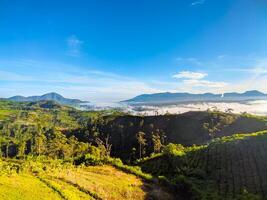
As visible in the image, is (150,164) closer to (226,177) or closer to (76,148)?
(226,177)

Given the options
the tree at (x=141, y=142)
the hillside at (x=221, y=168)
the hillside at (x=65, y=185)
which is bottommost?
the tree at (x=141, y=142)

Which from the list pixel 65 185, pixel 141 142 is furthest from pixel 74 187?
pixel 141 142

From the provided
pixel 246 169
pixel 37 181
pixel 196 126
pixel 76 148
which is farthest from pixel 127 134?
pixel 37 181

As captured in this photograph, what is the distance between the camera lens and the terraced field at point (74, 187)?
23281 mm

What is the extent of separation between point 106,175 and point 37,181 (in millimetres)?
14206

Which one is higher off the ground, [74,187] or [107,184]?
[74,187]

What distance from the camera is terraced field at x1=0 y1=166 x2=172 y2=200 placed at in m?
23.3

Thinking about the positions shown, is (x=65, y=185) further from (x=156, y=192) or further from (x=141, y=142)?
(x=141, y=142)

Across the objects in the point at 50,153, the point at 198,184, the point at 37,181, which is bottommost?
the point at 50,153

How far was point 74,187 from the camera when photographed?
96.9 feet

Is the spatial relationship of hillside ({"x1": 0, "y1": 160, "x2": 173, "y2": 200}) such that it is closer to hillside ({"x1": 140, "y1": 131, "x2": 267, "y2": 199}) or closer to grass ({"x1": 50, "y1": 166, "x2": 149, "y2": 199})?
grass ({"x1": 50, "y1": 166, "x2": 149, "y2": 199})

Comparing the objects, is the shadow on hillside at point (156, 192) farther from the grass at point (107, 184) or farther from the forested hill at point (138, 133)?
the forested hill at point (138, 133)

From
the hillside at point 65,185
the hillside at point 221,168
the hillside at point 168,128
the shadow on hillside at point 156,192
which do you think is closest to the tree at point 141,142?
the hillside at point 168,128

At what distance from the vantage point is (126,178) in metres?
40.7
